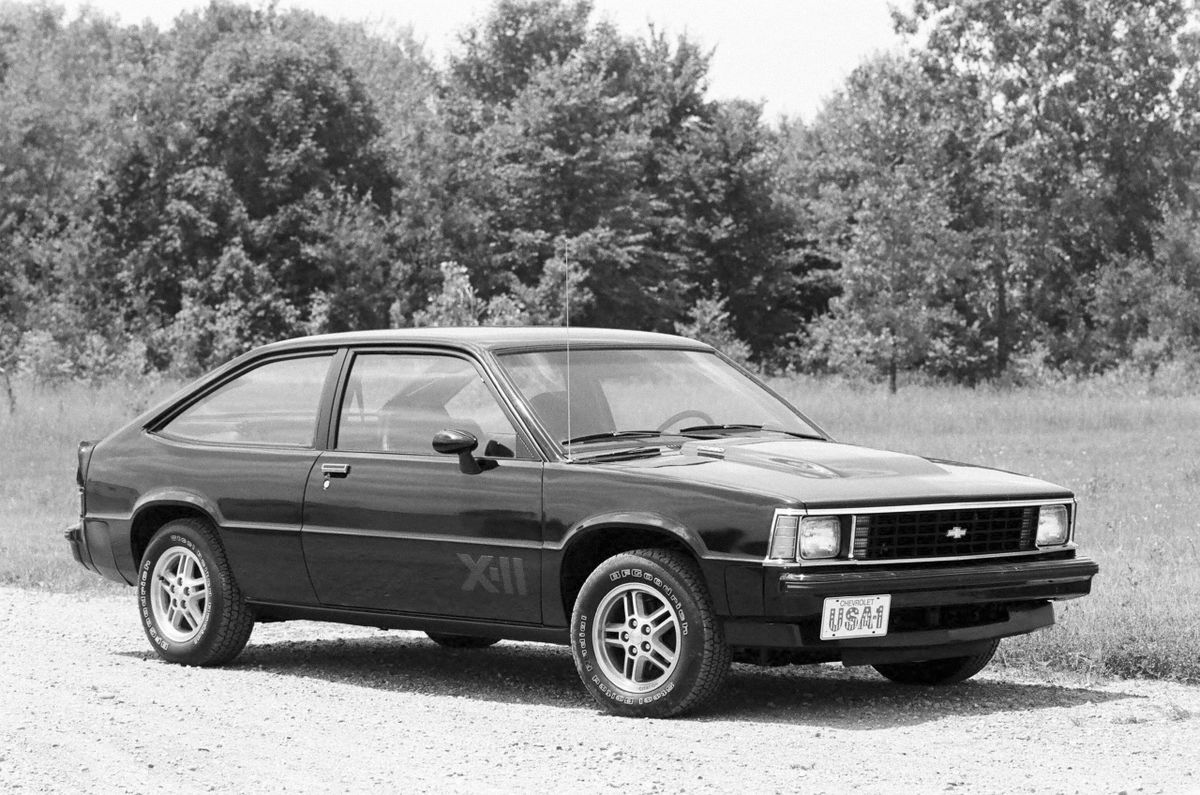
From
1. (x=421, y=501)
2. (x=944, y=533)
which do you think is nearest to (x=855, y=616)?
(x=944, y=533)

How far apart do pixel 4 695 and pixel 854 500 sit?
12.3ft

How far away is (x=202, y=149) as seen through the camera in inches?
2103

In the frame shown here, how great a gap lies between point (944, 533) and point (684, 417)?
1.44 metres

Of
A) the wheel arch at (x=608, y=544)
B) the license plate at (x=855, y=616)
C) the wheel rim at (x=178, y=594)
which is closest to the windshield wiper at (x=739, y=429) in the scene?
the wheel arch at (x=608, y=544)

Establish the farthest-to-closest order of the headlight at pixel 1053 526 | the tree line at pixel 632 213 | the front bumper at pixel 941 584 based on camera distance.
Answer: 1. the tree line at pixel 632 213
2. the headlight at pixel 1053 526
3. the front bumper at pixel 941 584

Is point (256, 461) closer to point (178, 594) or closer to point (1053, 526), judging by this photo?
point (178, 594)

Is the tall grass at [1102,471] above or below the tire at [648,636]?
below

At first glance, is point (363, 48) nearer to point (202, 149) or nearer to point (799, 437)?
point (202, 149)

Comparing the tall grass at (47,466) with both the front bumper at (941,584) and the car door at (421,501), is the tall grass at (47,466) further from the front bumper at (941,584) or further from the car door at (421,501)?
the front bumper at (941,584)

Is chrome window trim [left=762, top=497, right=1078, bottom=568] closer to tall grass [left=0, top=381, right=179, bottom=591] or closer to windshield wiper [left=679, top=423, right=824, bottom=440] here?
windshield wiper [left=679, top=423, right=824, bottom=440]

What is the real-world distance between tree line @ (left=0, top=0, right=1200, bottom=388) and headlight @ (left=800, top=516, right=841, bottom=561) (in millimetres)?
40406

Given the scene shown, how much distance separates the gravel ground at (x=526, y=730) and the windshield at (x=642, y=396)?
46.2 inches

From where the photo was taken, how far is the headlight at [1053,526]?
7.76m

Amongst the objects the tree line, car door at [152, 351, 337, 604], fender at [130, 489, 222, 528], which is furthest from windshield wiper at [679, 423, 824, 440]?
the tree line
